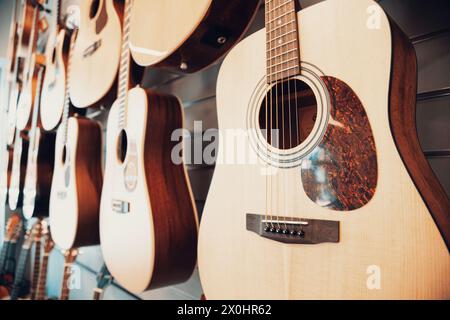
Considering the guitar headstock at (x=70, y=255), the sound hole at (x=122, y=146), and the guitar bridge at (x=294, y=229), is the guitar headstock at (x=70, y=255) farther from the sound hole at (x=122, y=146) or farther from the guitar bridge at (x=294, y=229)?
the guitar bridge at (x=294, y=229)


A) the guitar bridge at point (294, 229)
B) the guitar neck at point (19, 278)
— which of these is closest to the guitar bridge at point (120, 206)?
the guitar bridge at point (294, 229)

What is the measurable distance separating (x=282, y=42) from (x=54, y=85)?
1352mm

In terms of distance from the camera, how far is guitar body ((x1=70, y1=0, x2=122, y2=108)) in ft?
3.29

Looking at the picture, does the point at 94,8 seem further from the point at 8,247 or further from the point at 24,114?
the point at 8,247

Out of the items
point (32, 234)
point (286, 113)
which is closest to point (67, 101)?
point (32, 234)

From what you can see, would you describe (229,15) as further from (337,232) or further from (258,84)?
(337,232)

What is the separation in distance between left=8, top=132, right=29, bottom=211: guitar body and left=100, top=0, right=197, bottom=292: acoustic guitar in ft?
3.79

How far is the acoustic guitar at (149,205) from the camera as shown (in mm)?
682

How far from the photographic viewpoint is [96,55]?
42.9 inches

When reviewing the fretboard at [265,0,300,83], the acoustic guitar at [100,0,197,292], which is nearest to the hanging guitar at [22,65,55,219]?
the acoustic guitar at [100,0,197,292]

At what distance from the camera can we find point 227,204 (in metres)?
0.56

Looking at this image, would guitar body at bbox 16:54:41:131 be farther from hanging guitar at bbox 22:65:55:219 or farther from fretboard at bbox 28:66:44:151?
hanging guitar at bbox 22:65:55:219

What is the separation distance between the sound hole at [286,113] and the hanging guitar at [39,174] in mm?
1302
